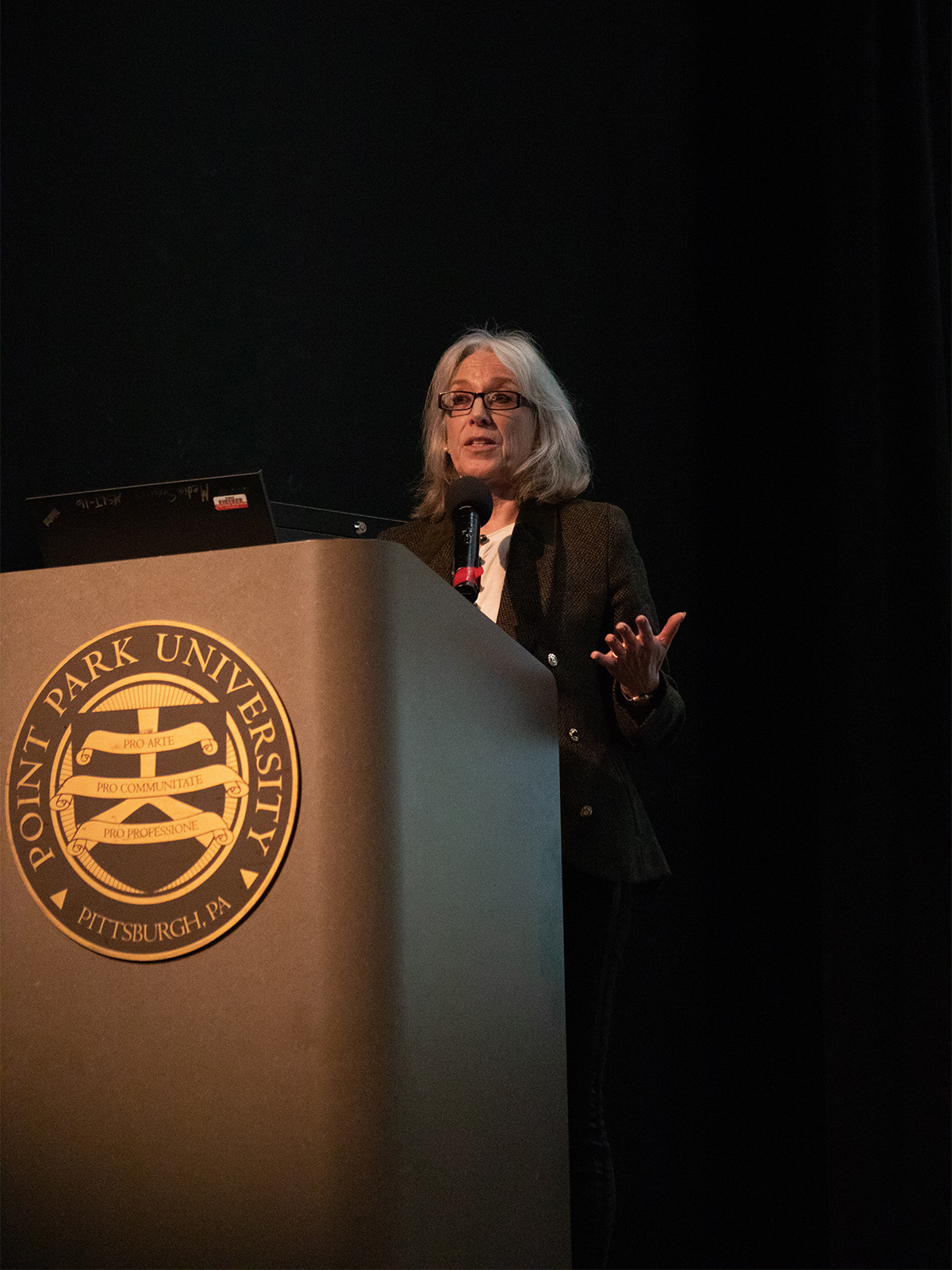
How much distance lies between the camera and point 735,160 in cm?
268

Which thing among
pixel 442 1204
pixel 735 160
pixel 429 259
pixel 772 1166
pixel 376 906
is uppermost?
pixel 735 160

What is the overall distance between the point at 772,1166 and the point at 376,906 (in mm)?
1898

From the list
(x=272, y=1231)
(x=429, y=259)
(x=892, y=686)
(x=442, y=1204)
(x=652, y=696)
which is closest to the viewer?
(x=272, y=1231)

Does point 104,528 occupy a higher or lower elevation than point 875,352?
lower

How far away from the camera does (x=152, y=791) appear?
2.76 feet

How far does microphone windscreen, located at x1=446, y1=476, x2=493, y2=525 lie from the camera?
59.4 inches

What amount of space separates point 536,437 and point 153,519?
0.99m

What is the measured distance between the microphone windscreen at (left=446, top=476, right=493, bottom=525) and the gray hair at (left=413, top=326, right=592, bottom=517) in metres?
0.34

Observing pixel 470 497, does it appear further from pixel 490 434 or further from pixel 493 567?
pixel 490 434

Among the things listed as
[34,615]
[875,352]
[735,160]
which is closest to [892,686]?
[875,352]

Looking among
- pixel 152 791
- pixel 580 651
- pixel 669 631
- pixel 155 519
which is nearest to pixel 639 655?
pixel 669 631

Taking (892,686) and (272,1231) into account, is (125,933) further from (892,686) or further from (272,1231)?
(892,686)

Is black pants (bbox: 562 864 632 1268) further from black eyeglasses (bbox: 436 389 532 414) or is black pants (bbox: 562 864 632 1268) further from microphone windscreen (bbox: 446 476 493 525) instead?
black eyeglasses (bbox: 436 389 532 414)

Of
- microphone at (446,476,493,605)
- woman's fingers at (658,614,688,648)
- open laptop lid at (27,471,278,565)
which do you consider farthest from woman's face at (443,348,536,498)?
open laptop lid at (27,471,278,565)
